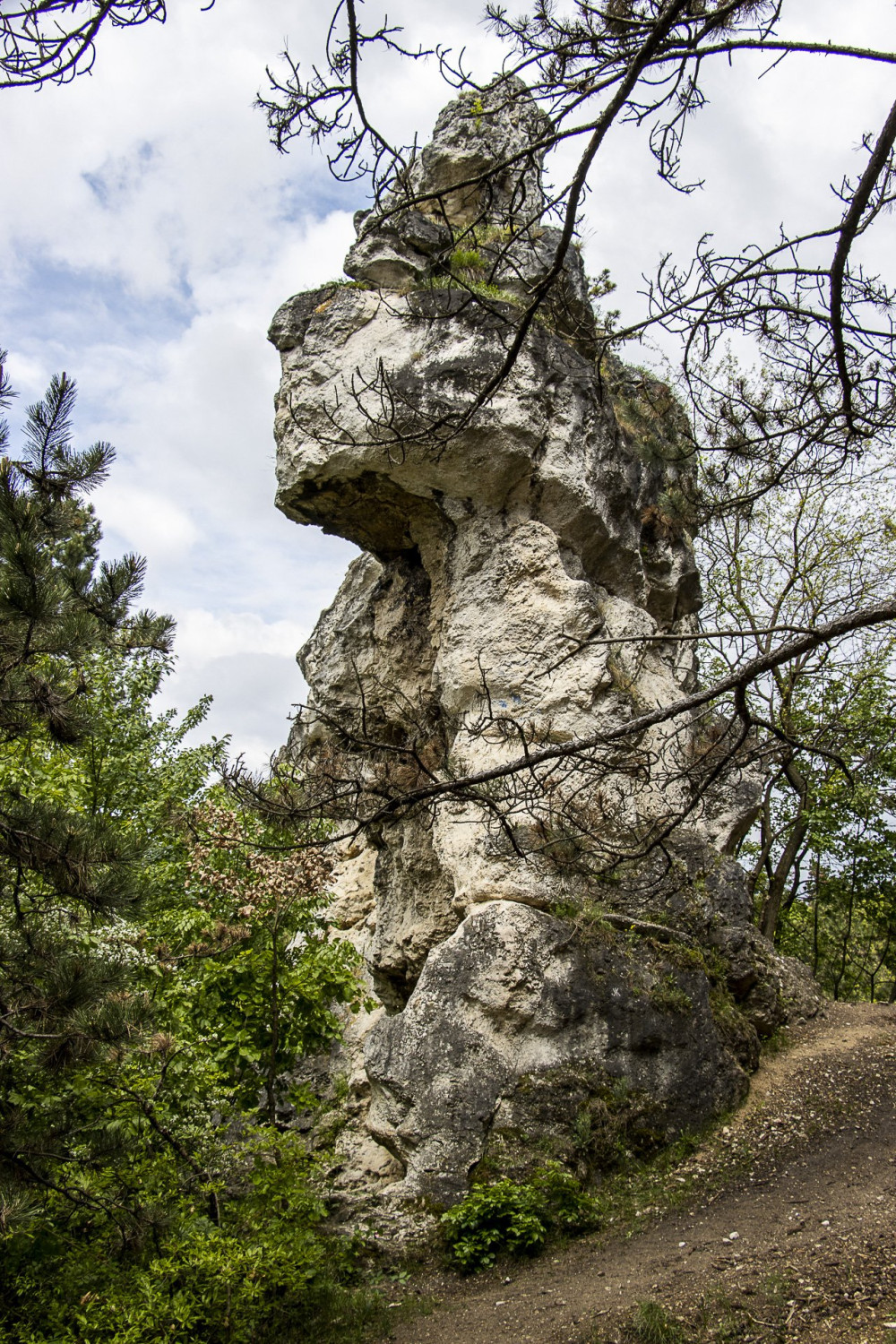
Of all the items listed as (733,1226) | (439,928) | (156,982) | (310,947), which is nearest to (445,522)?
(439,928)

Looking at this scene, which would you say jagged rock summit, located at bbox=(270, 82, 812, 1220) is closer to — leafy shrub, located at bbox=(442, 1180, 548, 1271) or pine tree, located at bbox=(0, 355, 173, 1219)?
leafy shrub, located at bbox=(442, 1180, 548, 1271)

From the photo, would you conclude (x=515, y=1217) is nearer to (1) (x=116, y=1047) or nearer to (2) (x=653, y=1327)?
(2) (x=653, y=1327)

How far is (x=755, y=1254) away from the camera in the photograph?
5.55m

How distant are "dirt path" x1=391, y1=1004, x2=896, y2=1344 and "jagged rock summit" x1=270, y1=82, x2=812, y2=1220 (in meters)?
0.57

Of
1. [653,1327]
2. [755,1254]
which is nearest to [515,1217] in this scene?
[755,1254]

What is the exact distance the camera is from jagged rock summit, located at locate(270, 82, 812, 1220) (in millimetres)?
7277

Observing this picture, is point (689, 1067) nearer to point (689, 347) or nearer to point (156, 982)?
point (156, 982)

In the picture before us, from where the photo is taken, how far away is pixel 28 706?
4.51m

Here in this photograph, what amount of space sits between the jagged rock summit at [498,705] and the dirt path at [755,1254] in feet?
1.87

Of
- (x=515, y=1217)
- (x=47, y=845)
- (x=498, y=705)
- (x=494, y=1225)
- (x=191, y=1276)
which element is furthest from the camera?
(x=498, y=705)

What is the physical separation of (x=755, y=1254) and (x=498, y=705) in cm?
498

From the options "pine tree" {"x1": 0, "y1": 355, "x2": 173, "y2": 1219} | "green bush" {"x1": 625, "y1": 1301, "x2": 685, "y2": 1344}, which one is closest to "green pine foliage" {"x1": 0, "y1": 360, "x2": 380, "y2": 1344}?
"pine tree" {"x1": 0, "y1": 355, "x2": 173, "y2": 1219}

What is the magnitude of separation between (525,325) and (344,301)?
8.28m

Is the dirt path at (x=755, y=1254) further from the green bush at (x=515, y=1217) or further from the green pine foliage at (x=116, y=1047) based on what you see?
the green pine foliage at (x=116, y=1047)
